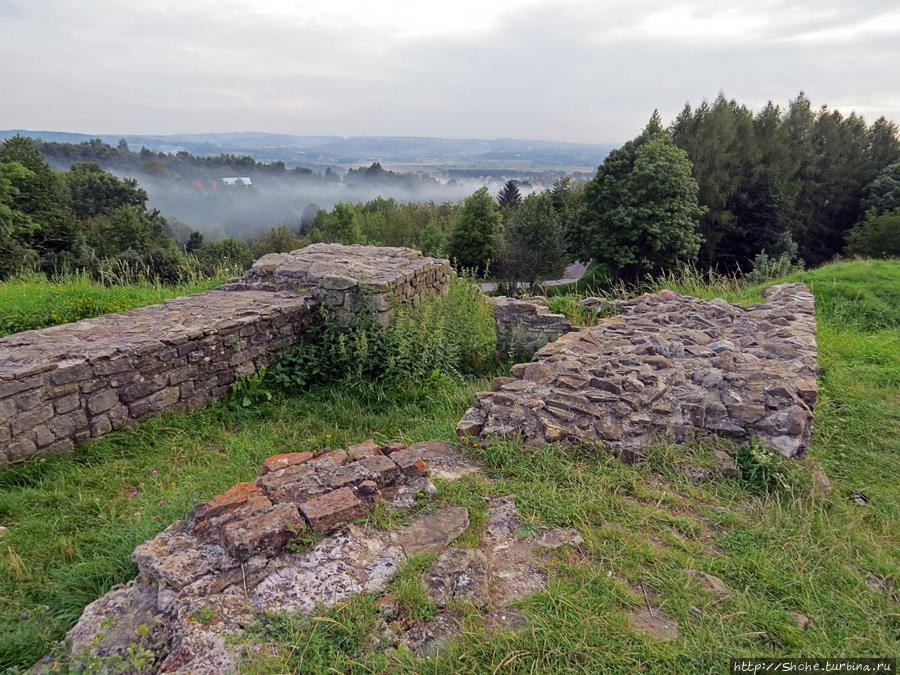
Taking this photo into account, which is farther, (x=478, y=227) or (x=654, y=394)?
(x=478, y=227)

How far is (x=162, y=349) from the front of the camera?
5.00 meters

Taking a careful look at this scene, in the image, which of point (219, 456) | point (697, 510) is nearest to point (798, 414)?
point (697, 510)

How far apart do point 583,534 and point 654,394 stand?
172 centimetres

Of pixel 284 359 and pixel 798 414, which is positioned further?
pixel 284 359

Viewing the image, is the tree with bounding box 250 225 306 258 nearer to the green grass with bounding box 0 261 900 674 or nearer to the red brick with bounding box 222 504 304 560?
the green grass with bounding box 0 261 900 674

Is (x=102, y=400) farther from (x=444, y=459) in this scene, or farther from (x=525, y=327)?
(x=525, y=327)

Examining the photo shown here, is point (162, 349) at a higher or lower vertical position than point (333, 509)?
higher

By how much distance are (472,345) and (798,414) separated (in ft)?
14.5

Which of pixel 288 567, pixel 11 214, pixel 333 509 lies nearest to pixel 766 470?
pixel 333 509

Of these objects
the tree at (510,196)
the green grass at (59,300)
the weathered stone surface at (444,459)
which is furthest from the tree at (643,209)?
the tree at (510,196)

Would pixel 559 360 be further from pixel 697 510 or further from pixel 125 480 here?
pixel 125 480

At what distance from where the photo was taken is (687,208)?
24.7 meters

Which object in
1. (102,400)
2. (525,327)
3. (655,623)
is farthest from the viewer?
(525,327)

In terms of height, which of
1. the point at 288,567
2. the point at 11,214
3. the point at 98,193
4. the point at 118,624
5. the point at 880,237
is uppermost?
the point at 98,193
